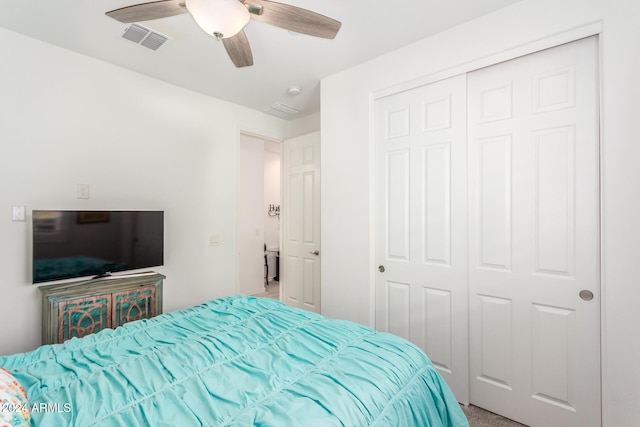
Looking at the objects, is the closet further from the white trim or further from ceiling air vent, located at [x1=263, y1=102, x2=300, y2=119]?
ceiling air vent, located at [x1=263, y1=102, x2=300, y2=119]

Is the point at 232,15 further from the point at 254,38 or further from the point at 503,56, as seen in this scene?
the point at 503,56

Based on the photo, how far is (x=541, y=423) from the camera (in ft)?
6.05

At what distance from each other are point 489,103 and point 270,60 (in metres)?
1.76

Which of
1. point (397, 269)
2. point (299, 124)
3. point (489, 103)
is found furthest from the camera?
point (299, 124)

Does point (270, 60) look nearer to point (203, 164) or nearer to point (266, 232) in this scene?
point (203, 164)

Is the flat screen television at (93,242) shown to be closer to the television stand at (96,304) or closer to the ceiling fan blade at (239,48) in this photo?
the television stand at (96,304)

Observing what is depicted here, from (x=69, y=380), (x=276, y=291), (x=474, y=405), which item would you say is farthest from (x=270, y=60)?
(x=276, y=291)

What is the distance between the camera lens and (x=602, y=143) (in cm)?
162

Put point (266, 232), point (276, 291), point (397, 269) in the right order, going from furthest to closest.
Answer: point (266, 232), point (276, 291), point (397, 269)

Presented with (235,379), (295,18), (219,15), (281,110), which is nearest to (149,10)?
(219,15)

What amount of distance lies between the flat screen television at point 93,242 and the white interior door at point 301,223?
1.56m

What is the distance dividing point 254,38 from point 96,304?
7.68ft

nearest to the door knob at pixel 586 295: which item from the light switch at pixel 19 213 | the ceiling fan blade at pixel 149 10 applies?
the ceiling fan blade at pixel 149 10

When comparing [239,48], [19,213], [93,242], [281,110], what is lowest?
[93,242]
